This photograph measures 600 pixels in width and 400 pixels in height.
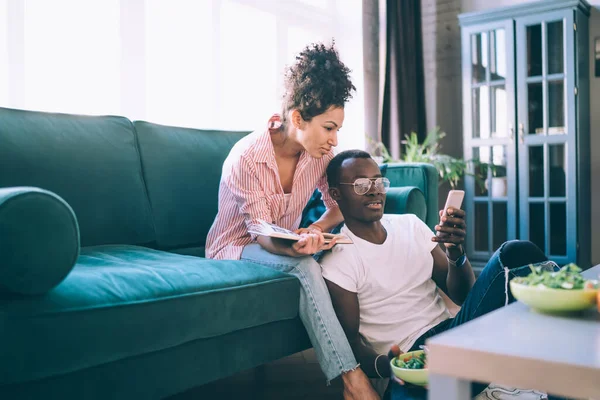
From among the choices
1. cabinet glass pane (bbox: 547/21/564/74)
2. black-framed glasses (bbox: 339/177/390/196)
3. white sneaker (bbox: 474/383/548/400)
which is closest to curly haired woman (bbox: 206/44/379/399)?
black-framed glasses (bbox: 339/177/390/196)

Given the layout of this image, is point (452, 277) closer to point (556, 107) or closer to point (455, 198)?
point (455, 198)

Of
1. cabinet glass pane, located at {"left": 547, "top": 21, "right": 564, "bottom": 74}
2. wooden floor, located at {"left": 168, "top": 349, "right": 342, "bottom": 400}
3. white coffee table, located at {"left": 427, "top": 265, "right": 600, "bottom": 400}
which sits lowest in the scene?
wooden floor, located at {"left": 168, "top": 349, "right": 342, "bottom": 400}

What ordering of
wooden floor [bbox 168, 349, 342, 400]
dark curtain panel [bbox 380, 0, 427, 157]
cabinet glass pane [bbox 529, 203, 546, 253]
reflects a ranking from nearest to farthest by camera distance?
wooden floor [bbox 168, 349, 342, 400], cabinet glass pane [bbox 529, 203, 546, 253], dark curtain panel [bbox 380, 0, 427, 157]

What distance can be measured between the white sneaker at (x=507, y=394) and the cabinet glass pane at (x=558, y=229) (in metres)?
2.67

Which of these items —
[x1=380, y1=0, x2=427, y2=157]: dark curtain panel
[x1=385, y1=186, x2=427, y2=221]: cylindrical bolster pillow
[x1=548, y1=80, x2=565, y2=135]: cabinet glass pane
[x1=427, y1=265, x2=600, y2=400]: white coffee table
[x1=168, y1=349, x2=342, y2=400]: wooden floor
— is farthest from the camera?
[x1=380, y1=0, x2=427, y2=157]: dark curtain panel

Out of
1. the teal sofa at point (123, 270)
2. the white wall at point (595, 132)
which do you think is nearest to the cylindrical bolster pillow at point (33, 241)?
the teal sofa at point (123, 270)

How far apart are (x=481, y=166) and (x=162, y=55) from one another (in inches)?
86.9

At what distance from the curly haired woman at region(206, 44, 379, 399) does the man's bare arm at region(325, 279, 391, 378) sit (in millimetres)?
31

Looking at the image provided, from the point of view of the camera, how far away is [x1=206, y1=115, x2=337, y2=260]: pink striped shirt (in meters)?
1.76

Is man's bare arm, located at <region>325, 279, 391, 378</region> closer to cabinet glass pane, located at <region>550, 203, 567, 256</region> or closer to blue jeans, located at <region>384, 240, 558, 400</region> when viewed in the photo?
blue jeans, located at <region>384, 240, 558, 400</region>

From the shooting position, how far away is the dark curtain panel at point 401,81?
429 cm

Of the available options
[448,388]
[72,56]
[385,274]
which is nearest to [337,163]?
[385,274]

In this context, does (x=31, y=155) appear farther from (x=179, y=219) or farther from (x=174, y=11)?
(x=174, y=11)

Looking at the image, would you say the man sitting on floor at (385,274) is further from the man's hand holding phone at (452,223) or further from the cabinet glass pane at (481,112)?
the cabinet glass pane at (481,112)
